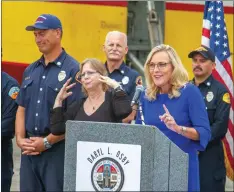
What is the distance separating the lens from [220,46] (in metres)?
7.57

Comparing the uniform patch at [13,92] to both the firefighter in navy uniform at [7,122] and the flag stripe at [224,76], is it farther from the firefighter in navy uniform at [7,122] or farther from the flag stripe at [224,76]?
the flag stripe at [224,76]

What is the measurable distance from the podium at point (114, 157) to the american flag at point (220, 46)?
155 inches

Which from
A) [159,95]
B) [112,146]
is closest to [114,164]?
[112,146]

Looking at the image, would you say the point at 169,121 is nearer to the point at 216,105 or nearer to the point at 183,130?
the point at 183,130

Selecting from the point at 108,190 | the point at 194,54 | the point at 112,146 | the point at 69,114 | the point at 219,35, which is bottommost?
the point at 108,190

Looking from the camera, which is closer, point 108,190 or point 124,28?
point 108,190

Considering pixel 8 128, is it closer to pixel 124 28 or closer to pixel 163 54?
pixel 163 54

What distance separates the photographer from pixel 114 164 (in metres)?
3.61

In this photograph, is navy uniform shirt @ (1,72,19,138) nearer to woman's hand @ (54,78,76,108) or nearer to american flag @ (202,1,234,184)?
woman's hand @ (54,78,76,108)

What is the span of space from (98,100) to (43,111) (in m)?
0.71

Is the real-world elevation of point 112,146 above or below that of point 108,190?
above

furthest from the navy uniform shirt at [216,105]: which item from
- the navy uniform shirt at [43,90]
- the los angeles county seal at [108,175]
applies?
the los angeles county seal at [108,175]

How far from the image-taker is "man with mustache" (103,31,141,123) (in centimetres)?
600

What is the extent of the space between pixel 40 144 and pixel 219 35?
2.84 metres
